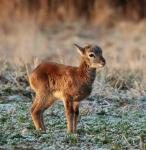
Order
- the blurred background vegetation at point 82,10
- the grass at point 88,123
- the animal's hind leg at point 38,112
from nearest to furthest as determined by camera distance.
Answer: the grass at point 88,123 → the animal's hind leg at point 38,112 → the blurred background vegetation at point 82,10

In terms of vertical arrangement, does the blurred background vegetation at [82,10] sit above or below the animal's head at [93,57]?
below

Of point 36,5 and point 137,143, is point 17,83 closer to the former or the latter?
point 137,143

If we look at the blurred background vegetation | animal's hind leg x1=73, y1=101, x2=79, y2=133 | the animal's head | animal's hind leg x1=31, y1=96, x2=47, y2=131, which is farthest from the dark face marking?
the blurred background vegetation

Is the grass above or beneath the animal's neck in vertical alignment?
beneath

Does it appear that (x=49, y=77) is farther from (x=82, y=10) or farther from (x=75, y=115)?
(x=82, y=10)

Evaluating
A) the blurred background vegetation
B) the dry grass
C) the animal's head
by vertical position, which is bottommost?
the blurred background vegetation

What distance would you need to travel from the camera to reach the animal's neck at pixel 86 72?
29.4ft

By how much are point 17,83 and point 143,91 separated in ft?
6.56

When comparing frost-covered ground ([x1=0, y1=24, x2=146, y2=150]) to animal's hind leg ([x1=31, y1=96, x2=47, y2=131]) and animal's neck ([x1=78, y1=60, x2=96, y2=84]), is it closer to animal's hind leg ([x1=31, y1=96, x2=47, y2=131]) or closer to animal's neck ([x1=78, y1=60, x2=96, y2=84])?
animal's hind leg ([x1=31, y1=96, x2=47, y2=131])

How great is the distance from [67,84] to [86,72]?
0.96 feet

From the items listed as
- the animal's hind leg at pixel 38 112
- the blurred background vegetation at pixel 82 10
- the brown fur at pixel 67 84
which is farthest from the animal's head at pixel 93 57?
the blurred background vegetation at pixel 82 10

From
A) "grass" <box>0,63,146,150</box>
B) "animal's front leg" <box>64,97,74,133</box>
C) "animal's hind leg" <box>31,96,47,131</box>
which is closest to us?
"grass" <box>0,63,146,150</box>

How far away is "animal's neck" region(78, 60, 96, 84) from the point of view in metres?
8.97

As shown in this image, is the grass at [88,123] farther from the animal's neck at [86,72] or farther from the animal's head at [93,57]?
the animal's head at [93,57]
